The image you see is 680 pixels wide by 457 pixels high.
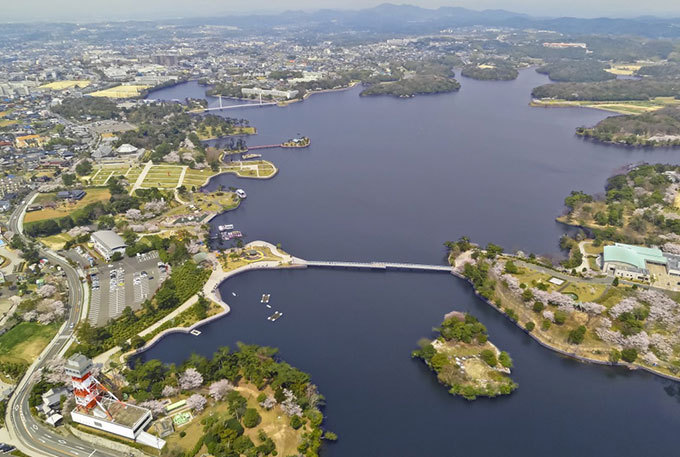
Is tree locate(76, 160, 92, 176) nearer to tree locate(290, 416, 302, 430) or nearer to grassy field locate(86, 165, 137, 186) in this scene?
Result: grassy field locate(86, 165, 137, 186)

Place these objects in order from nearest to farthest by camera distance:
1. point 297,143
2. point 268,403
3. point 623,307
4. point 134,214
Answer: point 268,403 → point 623,307 → point 134,214 → point 297,143

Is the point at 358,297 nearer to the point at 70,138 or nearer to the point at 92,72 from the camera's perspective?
the point at 70,138

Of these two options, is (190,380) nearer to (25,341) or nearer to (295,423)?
(295,423)

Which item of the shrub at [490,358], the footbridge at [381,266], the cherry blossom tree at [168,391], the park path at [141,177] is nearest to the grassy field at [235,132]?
the park path at [141,177]

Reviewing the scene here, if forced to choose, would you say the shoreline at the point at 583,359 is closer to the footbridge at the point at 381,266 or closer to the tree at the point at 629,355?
the tree at the point at 629,355

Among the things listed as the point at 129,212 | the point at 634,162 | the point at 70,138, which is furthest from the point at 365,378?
the point at 70,138

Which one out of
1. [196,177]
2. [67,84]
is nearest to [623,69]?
[196,177]

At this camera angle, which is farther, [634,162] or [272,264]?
[634,162]
